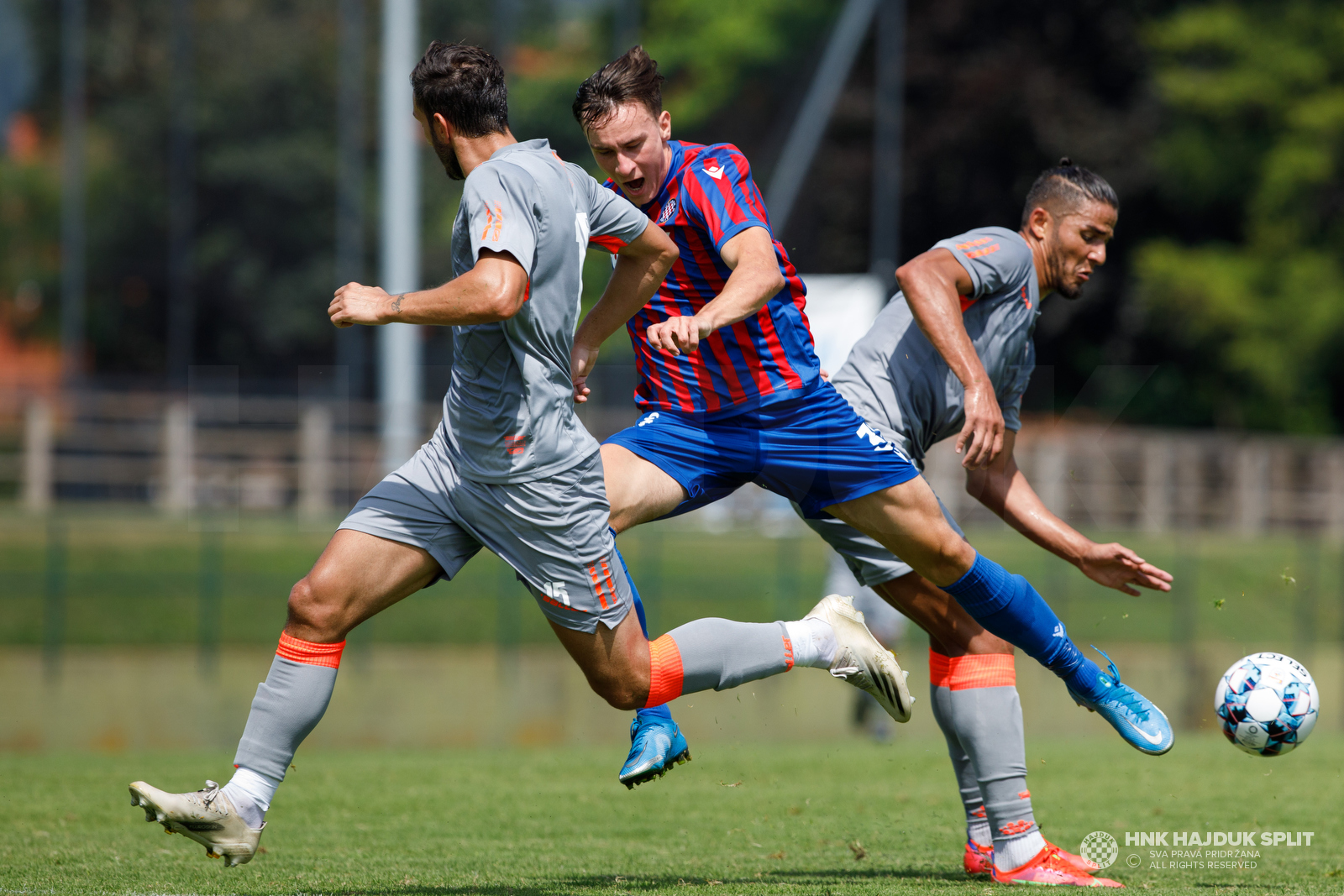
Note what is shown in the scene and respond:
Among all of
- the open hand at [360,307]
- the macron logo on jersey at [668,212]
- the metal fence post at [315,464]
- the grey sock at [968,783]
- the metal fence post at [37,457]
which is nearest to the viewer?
the open hand at [360,307]

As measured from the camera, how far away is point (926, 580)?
546cm

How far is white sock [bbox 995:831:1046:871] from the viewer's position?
5250 millimetres

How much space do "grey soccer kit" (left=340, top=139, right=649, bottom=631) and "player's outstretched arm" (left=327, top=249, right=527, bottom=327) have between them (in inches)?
4.8

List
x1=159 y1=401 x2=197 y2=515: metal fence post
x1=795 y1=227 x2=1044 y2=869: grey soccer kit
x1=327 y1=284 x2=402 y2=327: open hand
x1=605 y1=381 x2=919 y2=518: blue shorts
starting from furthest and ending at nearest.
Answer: x1=159 y1=401 x2=197 y2=515: metal fence post < x1=795 y1=227 x2=1044 y2=869: grey soccer kit < x1=605 y1=381 x2=919 y2=518: blue shorts < x1=327 y1=284 x2=402 y2=327: open hand

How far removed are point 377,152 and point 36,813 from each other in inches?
736

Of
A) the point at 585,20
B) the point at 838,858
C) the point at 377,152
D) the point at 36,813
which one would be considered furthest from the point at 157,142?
the point at 838,858

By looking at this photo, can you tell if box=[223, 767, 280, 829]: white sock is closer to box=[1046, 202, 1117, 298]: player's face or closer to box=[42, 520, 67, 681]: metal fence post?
box=[1046, 202, 1117, 298]: player's face

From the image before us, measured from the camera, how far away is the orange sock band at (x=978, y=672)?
5.48 meters

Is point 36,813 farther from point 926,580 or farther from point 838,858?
point 926,580

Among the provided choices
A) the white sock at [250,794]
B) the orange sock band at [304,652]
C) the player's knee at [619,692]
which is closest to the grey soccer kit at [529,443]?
the player's knee at [619,692]

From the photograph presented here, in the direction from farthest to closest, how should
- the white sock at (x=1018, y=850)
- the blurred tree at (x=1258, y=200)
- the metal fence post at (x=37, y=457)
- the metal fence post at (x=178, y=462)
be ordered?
the blurred tree at (x=1258, y=200)
the metal fence post at (x=178, y=462)
the metal fence post at (x=37, y=457)
the white sock at (x=1018, y=850)

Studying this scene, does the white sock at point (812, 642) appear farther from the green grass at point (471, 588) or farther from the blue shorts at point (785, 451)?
the green grass at point (471, 588)

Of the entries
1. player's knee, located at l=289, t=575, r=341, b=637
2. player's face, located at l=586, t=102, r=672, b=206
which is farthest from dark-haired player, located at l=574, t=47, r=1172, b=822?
player's knee, located at l=289, t=575, r=341, b=637

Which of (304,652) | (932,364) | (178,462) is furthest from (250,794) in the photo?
(178,462)
